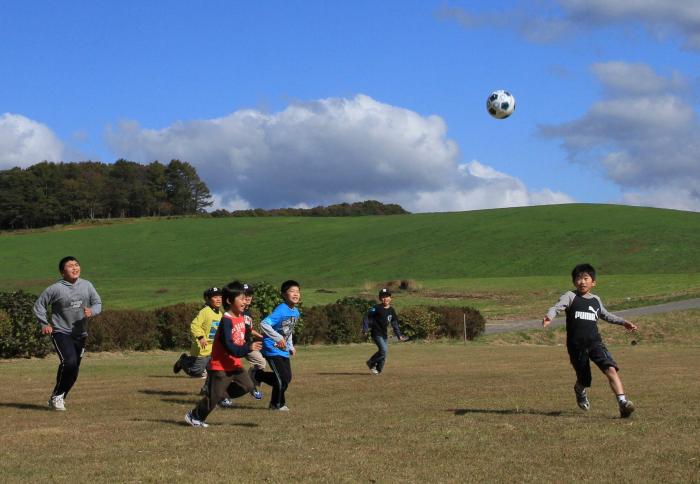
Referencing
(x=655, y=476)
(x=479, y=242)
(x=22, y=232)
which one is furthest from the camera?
(x=22, y=232)

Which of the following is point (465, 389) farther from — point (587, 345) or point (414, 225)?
point (414, 225)

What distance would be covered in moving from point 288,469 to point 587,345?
5.20 m

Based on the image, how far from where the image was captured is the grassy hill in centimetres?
6066

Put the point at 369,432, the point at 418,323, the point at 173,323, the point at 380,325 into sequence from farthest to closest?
the point at 418,323, the point at 173,323, the point at 380,325, the point at 369,432

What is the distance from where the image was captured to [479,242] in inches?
3285

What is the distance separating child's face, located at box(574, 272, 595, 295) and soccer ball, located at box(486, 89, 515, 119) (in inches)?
677

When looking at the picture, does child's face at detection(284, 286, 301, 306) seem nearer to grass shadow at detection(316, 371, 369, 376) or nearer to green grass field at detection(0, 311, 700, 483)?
green grass field at detection(0, 311, 700, 483)

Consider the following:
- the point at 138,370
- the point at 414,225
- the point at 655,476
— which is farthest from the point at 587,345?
the point at 414,225

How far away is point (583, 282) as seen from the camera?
39.3 ft

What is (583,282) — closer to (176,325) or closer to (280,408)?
(280,408)

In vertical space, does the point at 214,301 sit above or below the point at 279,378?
above

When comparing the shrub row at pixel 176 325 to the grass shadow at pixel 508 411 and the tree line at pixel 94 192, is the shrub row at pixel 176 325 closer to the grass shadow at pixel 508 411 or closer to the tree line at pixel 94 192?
the grass shadow at pixel 508 411

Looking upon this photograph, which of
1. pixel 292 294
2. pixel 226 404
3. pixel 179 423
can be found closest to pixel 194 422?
pixel 179 423

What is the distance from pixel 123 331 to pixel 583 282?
20080mm
